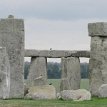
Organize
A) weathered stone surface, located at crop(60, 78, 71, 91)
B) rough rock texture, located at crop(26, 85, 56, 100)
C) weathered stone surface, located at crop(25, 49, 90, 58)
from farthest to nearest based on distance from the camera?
weathered stone surface, located at crop(25, 49, 90, 58)
weathered stone surface, located at crop(60, 78, 71, 91)
rough rock texture, located at crop(26, 85, 56, 100)

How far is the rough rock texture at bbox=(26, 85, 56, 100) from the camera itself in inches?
1075

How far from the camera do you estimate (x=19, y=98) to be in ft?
91.0

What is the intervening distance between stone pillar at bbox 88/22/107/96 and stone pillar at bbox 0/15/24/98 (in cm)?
446

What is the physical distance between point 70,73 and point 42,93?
6.92 meters

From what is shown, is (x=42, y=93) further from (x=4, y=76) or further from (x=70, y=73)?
(x=70, y=73)

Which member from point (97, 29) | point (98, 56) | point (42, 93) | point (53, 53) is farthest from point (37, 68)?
point (42, 93)

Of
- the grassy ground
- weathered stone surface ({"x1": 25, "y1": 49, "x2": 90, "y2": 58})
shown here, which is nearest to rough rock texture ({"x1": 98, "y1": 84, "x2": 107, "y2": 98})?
the grassy ground

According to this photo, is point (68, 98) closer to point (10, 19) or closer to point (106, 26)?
point (10, 19)

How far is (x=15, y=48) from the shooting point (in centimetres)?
2845

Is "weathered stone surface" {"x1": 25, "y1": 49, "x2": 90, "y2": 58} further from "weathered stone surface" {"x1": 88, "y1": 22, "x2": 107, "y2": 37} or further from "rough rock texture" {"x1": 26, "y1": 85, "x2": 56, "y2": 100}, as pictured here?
"rough rock texture" {"x1": 26, "y1": 85, "x2": 56, "y2": 100}

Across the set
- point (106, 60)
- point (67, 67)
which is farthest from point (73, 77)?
point (106, 60)

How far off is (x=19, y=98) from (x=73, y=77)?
22.7 feet

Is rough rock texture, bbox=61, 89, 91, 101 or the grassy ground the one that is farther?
rough rock texture, bbox=61, 89, 91, 101

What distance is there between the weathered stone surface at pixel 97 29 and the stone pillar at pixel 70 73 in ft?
8.60
